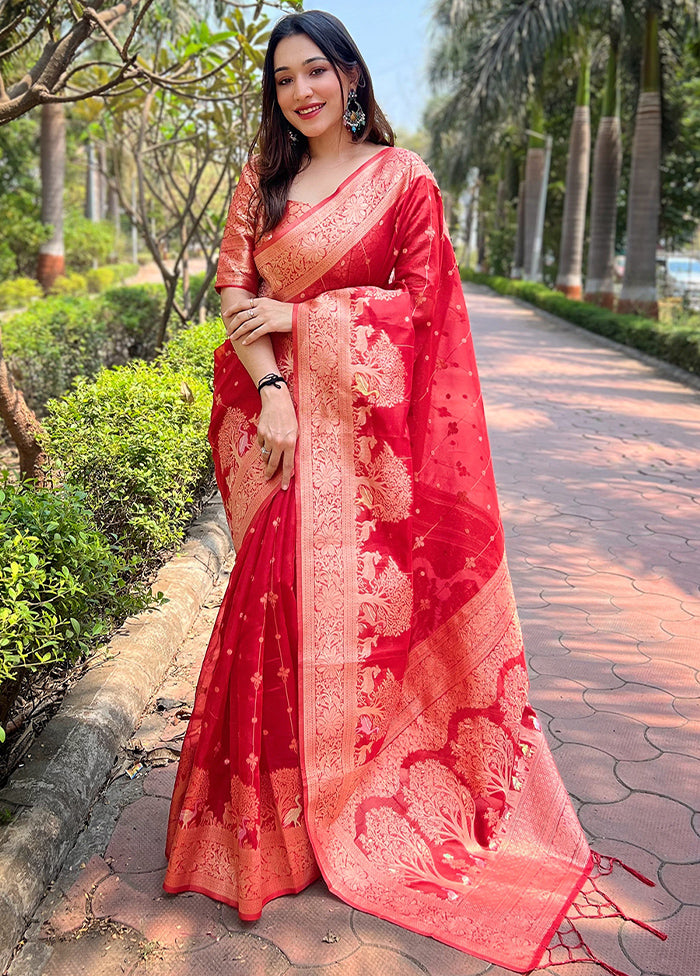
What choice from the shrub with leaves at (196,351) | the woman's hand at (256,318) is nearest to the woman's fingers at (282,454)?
the woman's hand at (256,318)

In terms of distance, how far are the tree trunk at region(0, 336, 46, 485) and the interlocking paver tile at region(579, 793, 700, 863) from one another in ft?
7.86

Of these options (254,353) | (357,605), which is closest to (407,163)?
(254,353)

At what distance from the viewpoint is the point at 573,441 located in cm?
690

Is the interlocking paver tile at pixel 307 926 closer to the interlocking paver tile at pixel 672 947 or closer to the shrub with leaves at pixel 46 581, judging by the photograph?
the interlocking paver tile at pixel 672 947

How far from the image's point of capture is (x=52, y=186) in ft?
51.4

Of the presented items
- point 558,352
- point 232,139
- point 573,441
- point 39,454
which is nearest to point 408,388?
point 39,454

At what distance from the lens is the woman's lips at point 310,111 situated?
1958mm

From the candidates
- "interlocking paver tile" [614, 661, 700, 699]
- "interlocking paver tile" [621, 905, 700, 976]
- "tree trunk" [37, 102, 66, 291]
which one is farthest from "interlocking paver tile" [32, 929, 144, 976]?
"tree trunk" [37, 102, 66, 291]

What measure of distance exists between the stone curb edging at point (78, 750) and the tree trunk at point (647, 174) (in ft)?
38.4

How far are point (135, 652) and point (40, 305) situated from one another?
579 centimetres

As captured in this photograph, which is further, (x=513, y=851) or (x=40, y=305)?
(x=40, y=305)

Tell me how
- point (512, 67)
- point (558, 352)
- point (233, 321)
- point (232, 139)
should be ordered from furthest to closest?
point (512, 67)
point (558, 352)
point (232, 139)
point (233, 321)

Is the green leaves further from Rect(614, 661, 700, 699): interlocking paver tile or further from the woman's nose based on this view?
Rect(614, 661, 700, 699): interlocking paver tile

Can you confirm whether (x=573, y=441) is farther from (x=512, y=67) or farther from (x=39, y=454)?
(x=512, y=67)
